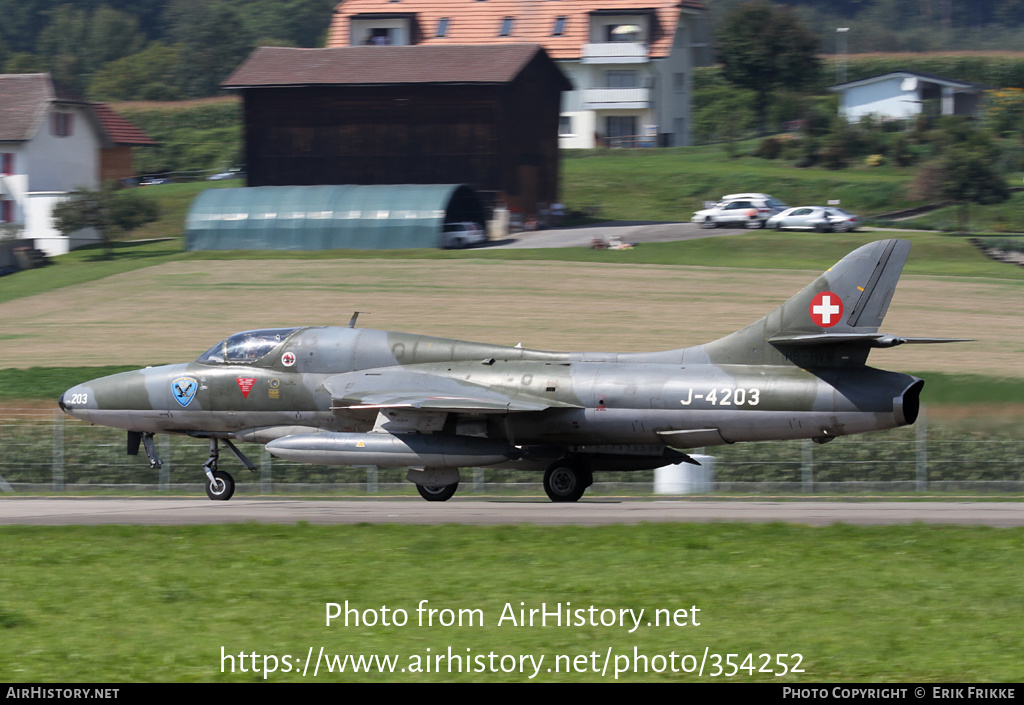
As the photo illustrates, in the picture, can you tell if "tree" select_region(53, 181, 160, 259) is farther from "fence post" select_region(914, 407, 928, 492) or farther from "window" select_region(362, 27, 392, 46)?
"fence post" select_region(914, 407, 928, 492)

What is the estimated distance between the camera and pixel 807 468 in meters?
25.2

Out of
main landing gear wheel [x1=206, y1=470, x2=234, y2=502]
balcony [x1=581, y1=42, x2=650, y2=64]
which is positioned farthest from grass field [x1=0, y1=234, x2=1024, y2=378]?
balcony [x1=581, y1=42, x2=650, y2=64]

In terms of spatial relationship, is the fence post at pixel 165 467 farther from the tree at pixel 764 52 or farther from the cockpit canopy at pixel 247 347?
the tree at pixel 764 52

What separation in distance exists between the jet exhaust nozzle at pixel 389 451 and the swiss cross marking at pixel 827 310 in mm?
5414

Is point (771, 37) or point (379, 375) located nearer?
point (379, 375)

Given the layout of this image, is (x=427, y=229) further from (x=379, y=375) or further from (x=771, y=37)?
(x=771, y=37)

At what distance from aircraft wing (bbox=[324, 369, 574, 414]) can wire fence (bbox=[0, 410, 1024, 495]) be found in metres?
4.48

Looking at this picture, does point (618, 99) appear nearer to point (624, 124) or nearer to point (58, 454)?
point (624, 124)

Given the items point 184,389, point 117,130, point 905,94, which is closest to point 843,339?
point 184,389

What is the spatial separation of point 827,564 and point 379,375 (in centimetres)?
1033

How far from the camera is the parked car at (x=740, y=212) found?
6262cm

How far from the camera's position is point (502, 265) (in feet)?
172

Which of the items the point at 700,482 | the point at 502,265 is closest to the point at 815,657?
the point at 700,482

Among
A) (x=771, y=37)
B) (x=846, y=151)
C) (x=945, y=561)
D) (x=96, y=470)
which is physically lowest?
(x=96, y=470)
